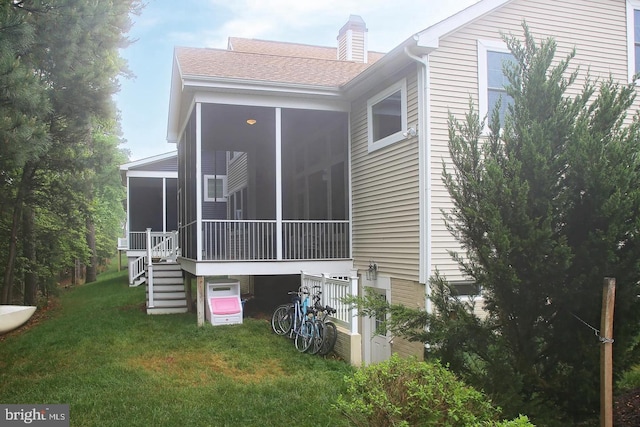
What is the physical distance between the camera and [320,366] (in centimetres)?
793

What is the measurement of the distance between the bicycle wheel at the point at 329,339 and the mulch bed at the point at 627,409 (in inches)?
170

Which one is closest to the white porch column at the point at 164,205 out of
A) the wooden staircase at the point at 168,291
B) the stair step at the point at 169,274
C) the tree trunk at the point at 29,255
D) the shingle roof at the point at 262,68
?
the tree trunk at the point at 29,255

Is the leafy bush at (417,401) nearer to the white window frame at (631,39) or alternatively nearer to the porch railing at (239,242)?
the porch railing at (239,242)

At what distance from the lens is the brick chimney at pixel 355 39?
16.2 m

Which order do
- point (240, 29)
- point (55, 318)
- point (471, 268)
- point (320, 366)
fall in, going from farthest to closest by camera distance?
point (240, 29) → point (55, 318) → point (320, 366) → point (471, 268)

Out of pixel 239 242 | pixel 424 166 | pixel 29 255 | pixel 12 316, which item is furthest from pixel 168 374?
pixel 29 255

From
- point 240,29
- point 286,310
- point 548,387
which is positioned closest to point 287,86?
point 286,310

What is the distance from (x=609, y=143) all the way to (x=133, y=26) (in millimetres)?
13177

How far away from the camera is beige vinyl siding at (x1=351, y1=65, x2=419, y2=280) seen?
325 inches

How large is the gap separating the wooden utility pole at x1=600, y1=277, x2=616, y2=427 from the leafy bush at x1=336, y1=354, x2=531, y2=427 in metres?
0.73

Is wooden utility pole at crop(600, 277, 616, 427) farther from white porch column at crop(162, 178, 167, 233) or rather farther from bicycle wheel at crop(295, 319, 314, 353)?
white porch column at crop(162, 178, 167, 233)

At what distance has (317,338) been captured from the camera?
28.6 ft

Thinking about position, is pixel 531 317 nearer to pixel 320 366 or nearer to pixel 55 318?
pixel 320 366
